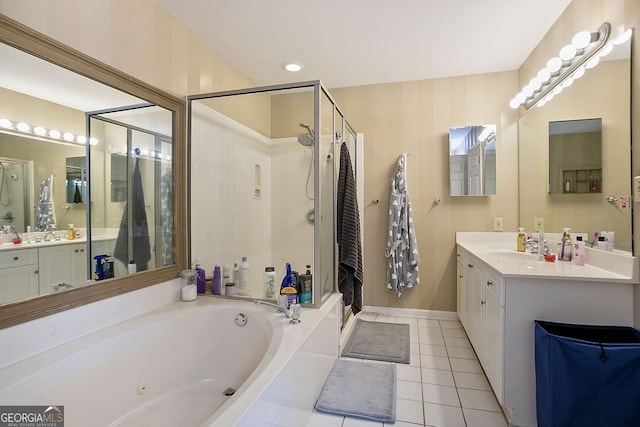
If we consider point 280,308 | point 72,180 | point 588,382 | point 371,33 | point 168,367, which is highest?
point 371,33

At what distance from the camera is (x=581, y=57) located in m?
1.88

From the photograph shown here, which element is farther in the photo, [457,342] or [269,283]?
[457,342]

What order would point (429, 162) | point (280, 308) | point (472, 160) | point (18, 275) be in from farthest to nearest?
point (429, 162), point (472, 160), point (280, 308), point (18, 275)

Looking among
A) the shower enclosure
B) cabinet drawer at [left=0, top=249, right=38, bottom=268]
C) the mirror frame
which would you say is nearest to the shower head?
the shower enclosure

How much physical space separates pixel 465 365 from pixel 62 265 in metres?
2.55

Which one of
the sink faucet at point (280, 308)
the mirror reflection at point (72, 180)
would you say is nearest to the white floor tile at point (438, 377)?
the sink faucet at point (280, 308)

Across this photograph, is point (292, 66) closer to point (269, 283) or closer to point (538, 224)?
point (269, 283)

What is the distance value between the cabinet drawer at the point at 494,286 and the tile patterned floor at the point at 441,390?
2.06ft

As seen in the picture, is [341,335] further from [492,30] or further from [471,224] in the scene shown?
[492,30]

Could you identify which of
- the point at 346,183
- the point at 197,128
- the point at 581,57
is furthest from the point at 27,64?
the point at 581,57

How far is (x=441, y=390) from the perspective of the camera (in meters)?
1.89

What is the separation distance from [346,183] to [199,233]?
1221 mm

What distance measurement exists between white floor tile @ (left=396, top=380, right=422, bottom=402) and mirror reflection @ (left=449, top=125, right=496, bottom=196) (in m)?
1.81

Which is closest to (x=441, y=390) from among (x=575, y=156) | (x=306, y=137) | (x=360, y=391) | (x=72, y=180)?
(x=360, y=391)
